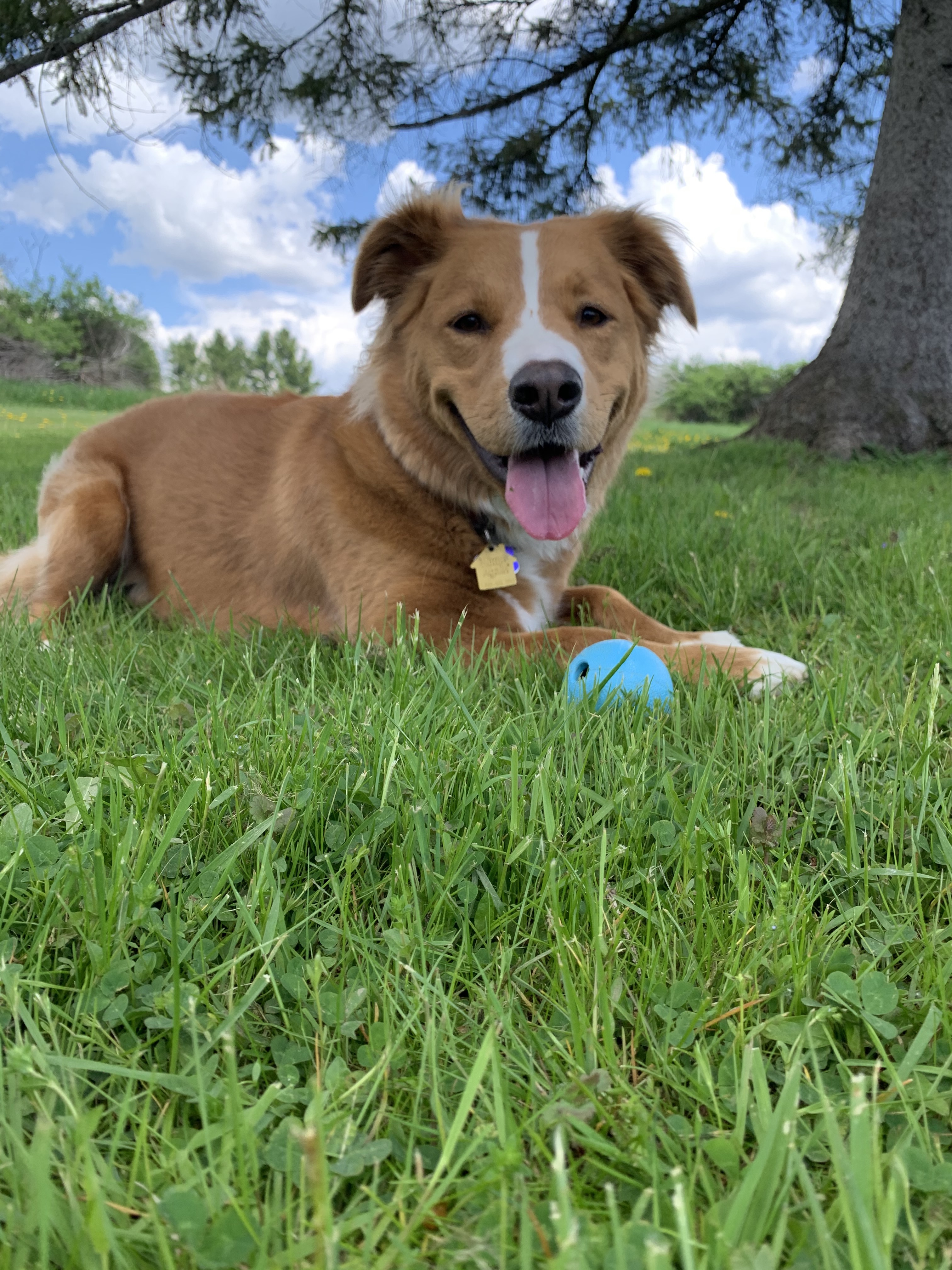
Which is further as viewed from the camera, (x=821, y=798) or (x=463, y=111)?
(x=463, y=111)

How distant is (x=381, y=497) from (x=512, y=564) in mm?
503

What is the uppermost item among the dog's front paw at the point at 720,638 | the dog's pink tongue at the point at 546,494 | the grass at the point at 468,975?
the dog's pink tongue at the point at 546,494

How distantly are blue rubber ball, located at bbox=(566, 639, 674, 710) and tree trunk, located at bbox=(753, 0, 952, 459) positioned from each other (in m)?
5.62

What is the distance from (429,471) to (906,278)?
613 cm

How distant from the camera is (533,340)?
8.16 feet

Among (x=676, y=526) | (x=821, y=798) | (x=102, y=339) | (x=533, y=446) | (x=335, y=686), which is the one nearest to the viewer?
(x=821, y=798)

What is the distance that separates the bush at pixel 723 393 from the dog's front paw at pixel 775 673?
29412mm

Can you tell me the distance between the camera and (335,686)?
186 centimetres

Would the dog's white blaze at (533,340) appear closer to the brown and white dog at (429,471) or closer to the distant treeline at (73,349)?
the brown and white dog at (429,471)

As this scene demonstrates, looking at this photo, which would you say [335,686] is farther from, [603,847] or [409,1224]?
[409,1224]

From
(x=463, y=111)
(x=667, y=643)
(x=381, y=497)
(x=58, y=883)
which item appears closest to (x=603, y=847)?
(x=58, y=883)

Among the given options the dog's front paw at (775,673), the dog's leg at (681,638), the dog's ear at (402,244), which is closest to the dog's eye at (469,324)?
the dog's ear at (402,244)

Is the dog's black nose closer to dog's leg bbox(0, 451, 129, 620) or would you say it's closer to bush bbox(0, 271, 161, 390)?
dog's leg bbox(0, 451, 129, 620)

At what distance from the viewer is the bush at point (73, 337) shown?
31.2m
